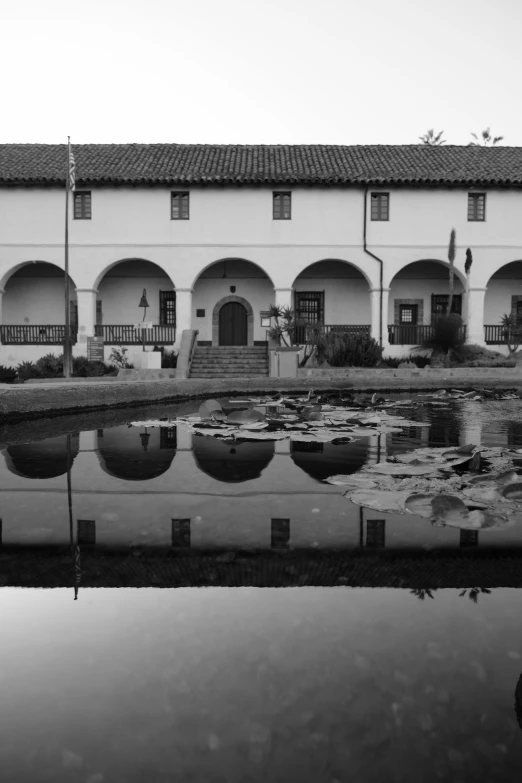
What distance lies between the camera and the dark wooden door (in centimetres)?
2403

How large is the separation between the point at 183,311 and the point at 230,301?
307 cm

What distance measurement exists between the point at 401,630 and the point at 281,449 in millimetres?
3074

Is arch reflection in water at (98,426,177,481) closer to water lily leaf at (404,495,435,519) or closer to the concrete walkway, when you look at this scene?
the concrete walkway

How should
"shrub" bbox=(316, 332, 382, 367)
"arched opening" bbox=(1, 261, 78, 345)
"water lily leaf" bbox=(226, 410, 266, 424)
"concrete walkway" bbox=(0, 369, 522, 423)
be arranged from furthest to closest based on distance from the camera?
"arched opening" bbox=(1, 261, 78, 345), "shrub" bbox=(316, 332, 382, 367), "concrete walkway" bbox=(0, 369, 522, 423), "water lily leaf" bbox=(226, 410, 266, 424)

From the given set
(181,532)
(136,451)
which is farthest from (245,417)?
(181,532)

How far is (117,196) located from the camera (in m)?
21.4

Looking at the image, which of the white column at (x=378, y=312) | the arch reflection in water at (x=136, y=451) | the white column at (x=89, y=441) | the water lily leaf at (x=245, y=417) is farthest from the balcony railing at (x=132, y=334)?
the water lily leaf at (x=245, y=417)

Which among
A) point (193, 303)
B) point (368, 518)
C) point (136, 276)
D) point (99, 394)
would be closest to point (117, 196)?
point (136, 276)

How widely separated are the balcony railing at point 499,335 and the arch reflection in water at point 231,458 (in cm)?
1878

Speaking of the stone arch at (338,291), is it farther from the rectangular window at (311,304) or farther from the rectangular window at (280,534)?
the rectangular window at (280,534)

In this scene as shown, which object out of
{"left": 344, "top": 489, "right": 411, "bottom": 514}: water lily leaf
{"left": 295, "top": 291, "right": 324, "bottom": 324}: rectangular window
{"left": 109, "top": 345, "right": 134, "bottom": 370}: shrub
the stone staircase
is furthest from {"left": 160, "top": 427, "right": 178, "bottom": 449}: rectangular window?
{"left": 295, "top": 291, "right": 324, "bottom": 324}: rectangular window

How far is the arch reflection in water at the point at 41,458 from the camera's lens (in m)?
3.76

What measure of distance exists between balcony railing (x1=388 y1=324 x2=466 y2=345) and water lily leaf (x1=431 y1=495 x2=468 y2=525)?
19.9m

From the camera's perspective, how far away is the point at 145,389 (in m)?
8.61
